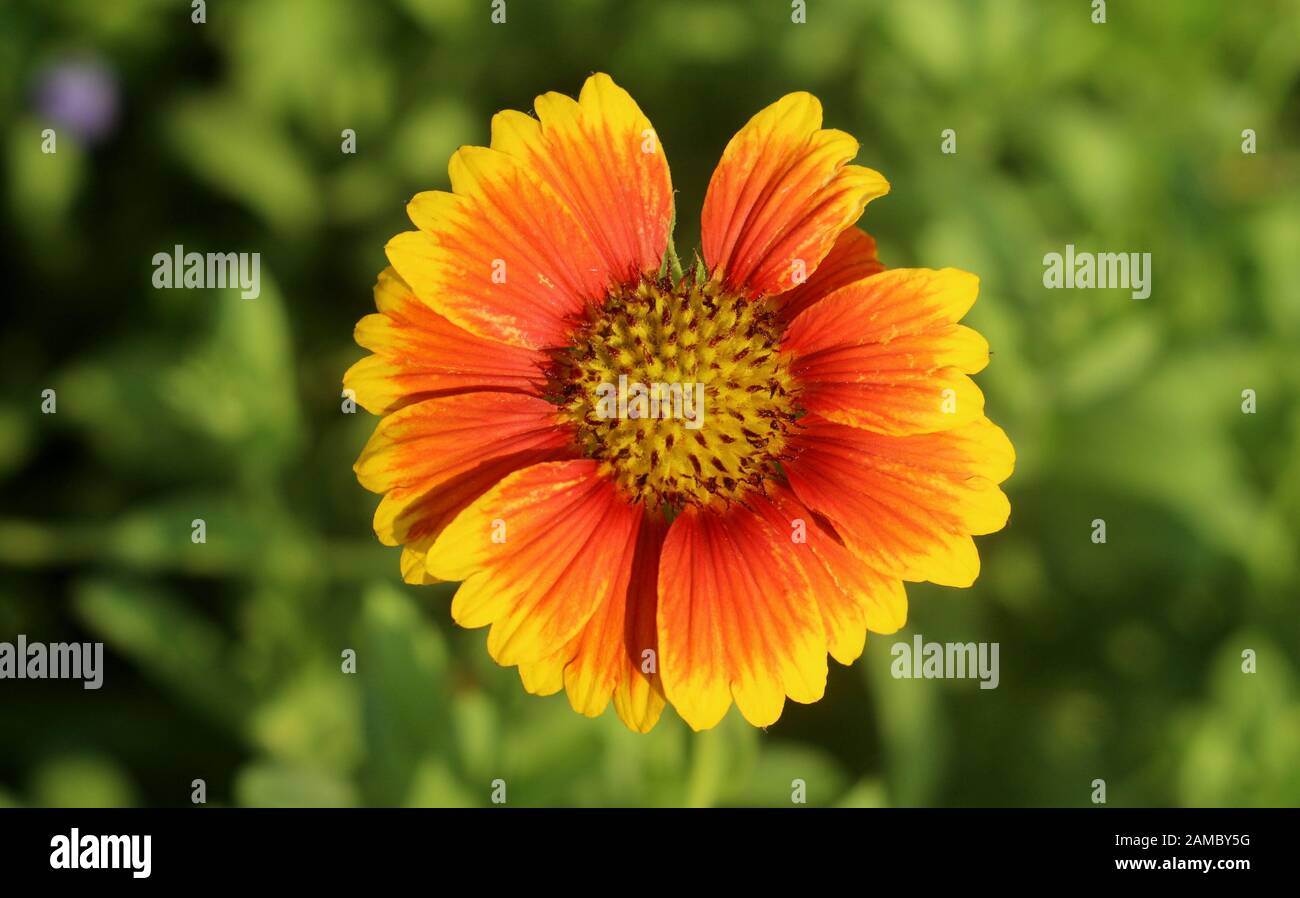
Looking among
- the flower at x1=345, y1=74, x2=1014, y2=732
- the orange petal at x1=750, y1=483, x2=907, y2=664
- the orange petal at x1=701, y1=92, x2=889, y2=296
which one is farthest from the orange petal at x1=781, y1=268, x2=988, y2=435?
the orange petal at x1=750, y1=483, x2=907, y2=664

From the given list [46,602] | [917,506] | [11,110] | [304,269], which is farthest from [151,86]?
[917,506]

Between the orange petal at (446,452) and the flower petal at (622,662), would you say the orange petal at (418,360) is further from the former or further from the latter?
the flower petal at (622,662)

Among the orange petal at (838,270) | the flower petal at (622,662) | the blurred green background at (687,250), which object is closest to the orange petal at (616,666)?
the flower petal at (622,662)

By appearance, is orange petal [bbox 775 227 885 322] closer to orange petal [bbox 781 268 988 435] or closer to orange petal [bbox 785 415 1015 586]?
orange petal [bbox 781 268 988 435]

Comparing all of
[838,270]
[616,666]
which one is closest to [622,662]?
[616,666]

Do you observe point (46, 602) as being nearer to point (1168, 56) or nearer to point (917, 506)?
point (917, 506)
